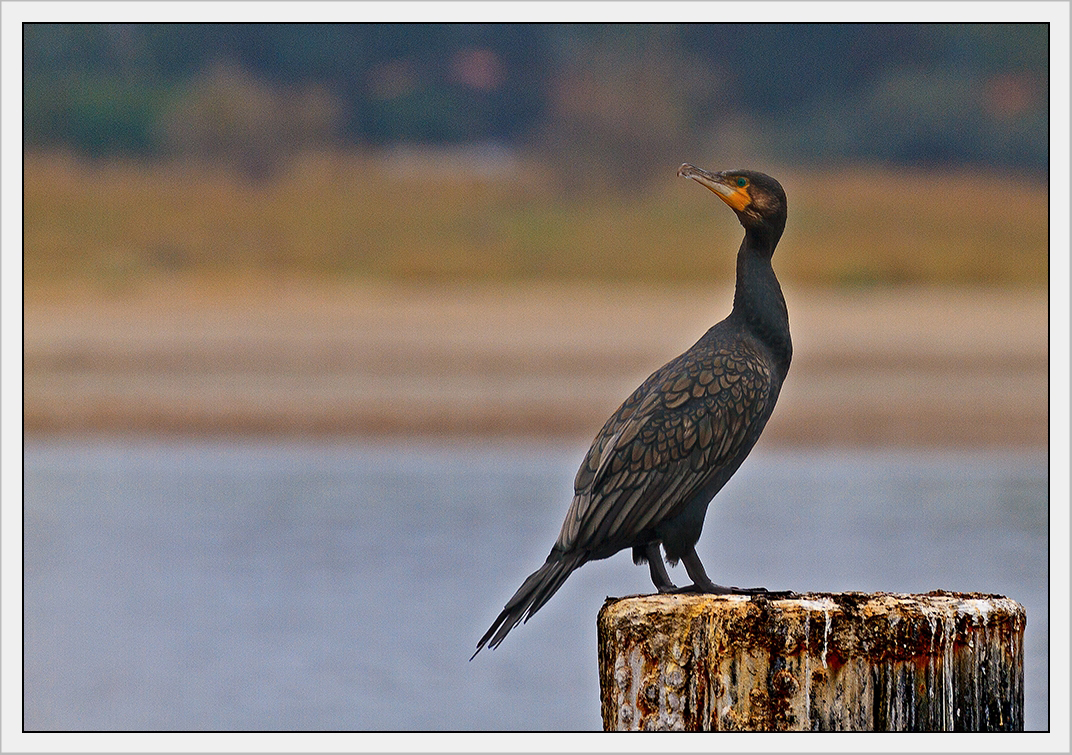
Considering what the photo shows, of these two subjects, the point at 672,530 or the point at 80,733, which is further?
the point at 80,733

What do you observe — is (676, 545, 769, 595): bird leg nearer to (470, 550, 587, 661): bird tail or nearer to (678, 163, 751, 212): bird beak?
(470, 550, 587, 661): bird tail

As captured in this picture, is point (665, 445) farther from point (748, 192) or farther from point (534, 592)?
point (748, 192)

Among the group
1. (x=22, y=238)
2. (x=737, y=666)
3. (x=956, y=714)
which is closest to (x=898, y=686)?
(x=956, y=714)

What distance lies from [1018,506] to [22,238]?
1650 cm

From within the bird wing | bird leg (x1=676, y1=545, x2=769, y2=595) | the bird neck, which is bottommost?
bird leg (x1=676, y1=545, x2=769, y2=595)

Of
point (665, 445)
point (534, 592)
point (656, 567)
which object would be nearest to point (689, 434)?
point (665, 445)

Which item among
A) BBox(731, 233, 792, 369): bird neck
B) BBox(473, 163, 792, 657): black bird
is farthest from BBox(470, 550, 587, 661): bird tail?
BBox(731, 233, 792, 369): bird neck

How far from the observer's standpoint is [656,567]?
Answer: 4629 mm

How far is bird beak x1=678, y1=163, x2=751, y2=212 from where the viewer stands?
4730 mm

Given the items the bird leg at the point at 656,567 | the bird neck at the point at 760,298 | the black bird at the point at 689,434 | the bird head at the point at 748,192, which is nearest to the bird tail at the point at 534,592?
the black bird at the point at 689,434

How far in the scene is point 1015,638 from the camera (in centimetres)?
406

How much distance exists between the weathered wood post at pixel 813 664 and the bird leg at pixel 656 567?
0.50m

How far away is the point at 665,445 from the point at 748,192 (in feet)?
3.22

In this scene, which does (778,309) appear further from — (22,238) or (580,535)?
(22,238)
